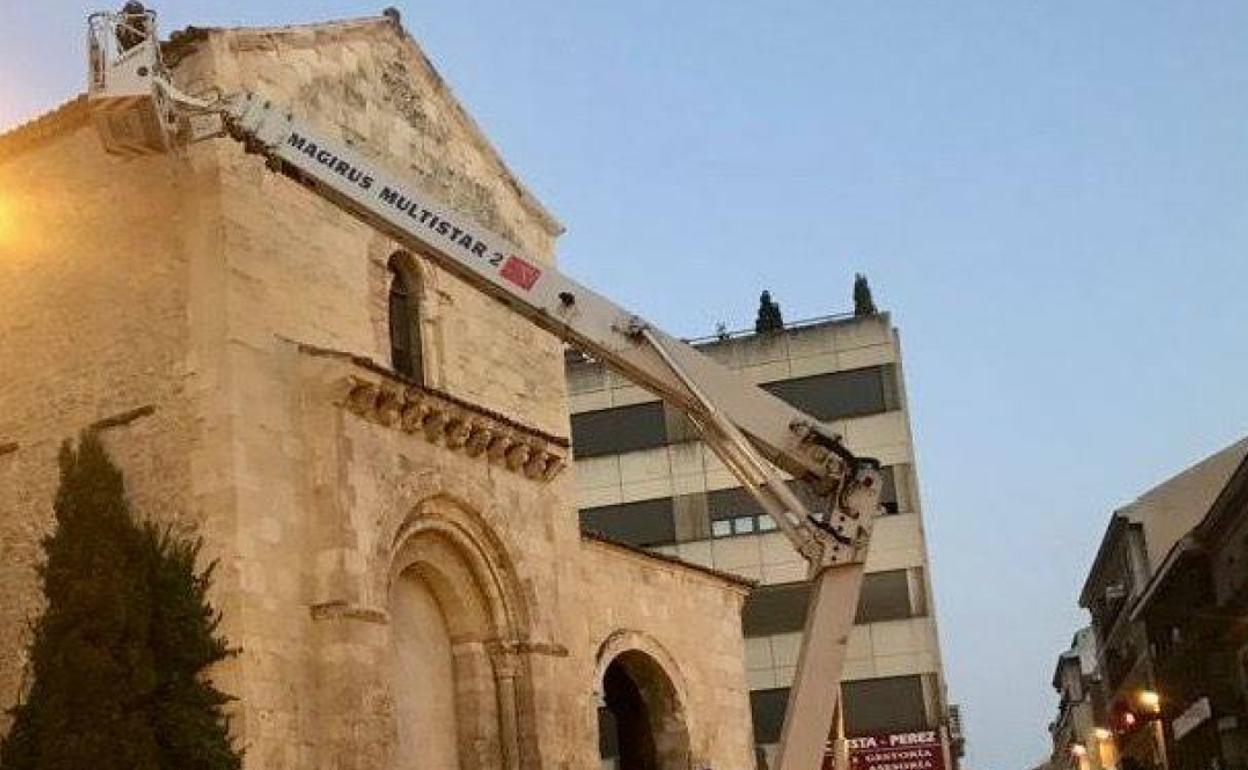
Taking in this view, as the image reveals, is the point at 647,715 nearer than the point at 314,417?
No

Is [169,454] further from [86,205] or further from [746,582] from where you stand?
[746,582]

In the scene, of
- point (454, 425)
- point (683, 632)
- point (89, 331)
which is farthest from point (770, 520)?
point (89, 331)

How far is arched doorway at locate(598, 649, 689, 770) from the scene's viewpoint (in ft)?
86.0

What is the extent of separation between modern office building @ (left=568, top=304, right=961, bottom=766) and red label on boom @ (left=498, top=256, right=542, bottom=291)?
27443mm

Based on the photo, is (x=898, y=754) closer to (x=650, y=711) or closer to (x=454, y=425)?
(x=650, y=711)

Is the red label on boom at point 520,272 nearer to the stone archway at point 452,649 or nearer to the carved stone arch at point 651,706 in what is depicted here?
the stone archway at point 452,649

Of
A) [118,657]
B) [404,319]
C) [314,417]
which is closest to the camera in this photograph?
[118,657]

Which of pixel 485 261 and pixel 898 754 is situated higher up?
pixel 485 261

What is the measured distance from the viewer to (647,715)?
26.6 meters

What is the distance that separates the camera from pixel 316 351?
59.6ft

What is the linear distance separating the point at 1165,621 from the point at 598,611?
2412cm

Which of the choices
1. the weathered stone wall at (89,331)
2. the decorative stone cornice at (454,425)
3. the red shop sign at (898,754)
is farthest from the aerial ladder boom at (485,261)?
the red shop sign at (898,754)

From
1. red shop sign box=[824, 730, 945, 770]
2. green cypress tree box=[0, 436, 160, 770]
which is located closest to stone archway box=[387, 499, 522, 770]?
green cypress tree box=[0, 436, 160, 770]

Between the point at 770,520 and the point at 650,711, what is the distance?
17519 mm
